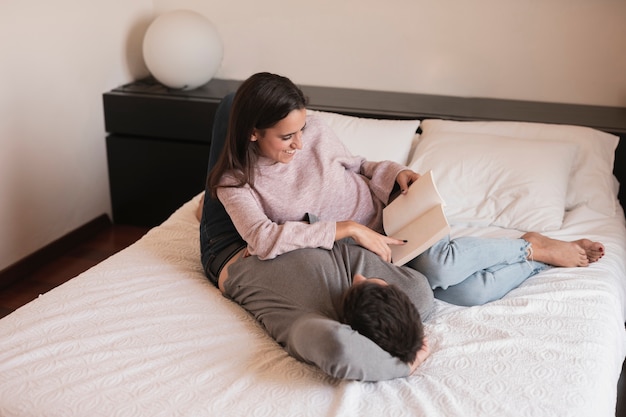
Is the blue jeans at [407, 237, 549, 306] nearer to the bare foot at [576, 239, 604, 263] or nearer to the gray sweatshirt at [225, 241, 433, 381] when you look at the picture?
the gray sweatshirt at [225, 241, 433, 381]

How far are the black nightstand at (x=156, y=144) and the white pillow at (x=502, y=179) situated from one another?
1046mm

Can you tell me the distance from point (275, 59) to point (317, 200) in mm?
1462

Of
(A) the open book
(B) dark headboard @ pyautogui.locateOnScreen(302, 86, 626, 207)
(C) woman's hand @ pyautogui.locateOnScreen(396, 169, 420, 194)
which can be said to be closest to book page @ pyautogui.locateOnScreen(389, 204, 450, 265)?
(A) the open book

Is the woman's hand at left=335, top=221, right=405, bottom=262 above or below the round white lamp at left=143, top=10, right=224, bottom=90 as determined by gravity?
below

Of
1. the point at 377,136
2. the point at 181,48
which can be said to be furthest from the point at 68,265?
the point at 377,136

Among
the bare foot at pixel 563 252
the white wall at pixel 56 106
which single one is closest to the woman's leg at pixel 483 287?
the bare foot at pixel 563 252

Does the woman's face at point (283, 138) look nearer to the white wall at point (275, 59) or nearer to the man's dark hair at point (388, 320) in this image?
the man's dark hair at point (388, 320)

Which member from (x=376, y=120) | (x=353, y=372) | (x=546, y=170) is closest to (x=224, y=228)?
(x=353, y=372)

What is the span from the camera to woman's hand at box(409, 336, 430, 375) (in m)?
1.64

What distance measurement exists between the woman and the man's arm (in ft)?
1.12

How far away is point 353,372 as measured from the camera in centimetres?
154

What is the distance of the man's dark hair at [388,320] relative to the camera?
61.5 inches

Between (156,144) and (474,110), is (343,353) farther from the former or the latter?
(156,144)

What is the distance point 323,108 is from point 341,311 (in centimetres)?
143
